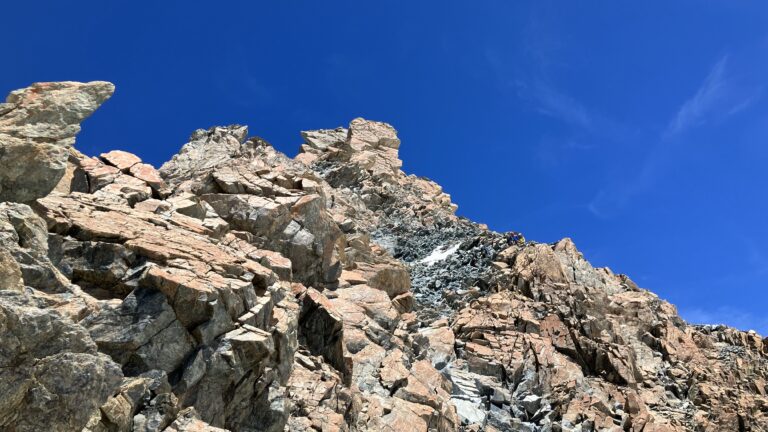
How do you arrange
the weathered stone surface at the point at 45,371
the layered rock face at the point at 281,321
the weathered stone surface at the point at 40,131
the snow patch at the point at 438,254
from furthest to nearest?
the snow patch at the point at 438,254
the weathered stone surface at the point at 40,131
the layered rock face at the point at 281,321
the weathered stone surface at the point at 45,371

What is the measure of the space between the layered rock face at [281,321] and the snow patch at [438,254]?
0.33 m

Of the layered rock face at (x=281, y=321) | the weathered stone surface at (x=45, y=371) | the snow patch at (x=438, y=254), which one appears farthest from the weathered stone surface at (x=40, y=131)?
the snow patch at (x=438, y=254)

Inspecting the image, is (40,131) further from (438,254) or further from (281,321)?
(438,254)

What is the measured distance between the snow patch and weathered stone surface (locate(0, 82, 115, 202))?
49.0 m

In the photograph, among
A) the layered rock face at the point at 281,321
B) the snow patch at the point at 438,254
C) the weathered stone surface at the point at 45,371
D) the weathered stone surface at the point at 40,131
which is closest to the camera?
the weathered stone surface at the point at 45,371

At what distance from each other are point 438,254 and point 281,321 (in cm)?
4651

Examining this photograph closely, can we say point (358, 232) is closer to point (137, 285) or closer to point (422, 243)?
point (422, 243)

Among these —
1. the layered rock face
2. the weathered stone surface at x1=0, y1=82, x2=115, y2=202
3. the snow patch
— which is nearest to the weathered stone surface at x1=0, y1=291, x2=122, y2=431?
the layered rock face

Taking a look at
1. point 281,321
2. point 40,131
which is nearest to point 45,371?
point 40,131

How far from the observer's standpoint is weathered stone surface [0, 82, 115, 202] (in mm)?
19688

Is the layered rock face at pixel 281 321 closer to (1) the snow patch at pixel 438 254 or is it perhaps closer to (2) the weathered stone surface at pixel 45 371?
(2) the weathered stone surface at pixel 45 371

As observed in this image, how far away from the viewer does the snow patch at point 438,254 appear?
225 ft

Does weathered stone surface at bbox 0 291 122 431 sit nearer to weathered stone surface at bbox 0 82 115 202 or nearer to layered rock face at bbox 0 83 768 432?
layered rock face at bbox 0 83 768 432

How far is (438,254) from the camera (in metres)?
70.4
